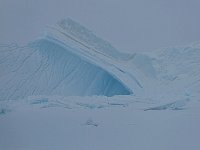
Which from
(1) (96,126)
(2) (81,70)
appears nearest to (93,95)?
(2) (81,70)

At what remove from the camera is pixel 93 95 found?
78.5 inches

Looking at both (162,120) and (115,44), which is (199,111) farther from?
(115,44)

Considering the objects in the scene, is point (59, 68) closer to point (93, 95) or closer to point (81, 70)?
point (81, 70)

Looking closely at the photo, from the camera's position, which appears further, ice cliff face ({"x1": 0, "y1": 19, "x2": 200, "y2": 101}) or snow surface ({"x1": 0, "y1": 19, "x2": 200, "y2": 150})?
ice cliff face ({"x1": 0, "y1": 19, "x2": 200, "y2": 101})

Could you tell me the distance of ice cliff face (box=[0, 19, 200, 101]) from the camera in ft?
6.51

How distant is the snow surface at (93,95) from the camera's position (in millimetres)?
1291

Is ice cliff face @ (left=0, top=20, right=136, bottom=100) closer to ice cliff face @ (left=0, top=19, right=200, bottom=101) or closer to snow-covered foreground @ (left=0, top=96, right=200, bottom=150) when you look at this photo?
ice cliff face @ (left=0, top=19, right=200, bottom=101)

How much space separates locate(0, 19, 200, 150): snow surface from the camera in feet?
4.24

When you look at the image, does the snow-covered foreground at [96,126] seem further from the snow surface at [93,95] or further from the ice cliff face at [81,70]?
the ice cliff face at [81,70]

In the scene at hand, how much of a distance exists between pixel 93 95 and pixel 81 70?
0.15 m

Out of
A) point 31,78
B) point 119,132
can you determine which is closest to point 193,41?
point 31,78

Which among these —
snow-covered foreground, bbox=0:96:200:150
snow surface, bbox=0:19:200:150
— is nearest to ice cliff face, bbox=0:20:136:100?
snow surface, bbox=0:19:200:150

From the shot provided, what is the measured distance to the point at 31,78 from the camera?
6.58ft

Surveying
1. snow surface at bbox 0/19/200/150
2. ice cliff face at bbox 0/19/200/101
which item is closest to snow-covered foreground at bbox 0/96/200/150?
snow surface at bbox 0/19/200/150
